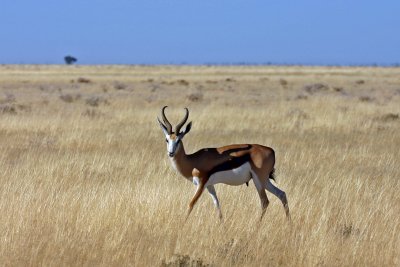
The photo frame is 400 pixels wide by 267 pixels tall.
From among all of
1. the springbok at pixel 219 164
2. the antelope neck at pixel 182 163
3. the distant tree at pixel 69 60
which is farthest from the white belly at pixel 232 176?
the distant tree at pixel 69 60

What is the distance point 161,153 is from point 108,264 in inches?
290

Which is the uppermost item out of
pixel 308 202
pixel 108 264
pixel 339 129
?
pixel 339 129

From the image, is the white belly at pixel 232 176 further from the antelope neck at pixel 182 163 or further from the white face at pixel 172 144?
the white face at pixel 172 144

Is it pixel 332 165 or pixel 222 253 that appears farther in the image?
pixel 332 165

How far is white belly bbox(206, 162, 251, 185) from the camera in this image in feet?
24.7

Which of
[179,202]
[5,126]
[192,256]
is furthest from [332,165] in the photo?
[5,126]

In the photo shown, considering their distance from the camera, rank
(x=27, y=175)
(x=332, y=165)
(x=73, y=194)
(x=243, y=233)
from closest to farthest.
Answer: (x=243, y=233), (x=73, y=194), (x=27, y=175), (x=332, y=165)

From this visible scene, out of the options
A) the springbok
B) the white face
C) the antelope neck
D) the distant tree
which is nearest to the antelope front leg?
the springbok

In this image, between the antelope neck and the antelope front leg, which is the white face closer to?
the antelope neck

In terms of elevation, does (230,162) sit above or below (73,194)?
above

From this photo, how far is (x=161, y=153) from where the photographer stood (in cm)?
1328

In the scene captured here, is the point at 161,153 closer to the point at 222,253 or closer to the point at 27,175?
the point at 27,175

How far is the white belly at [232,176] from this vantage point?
754 cm

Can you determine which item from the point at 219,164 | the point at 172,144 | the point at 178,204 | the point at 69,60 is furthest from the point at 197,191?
the point at 69,60
